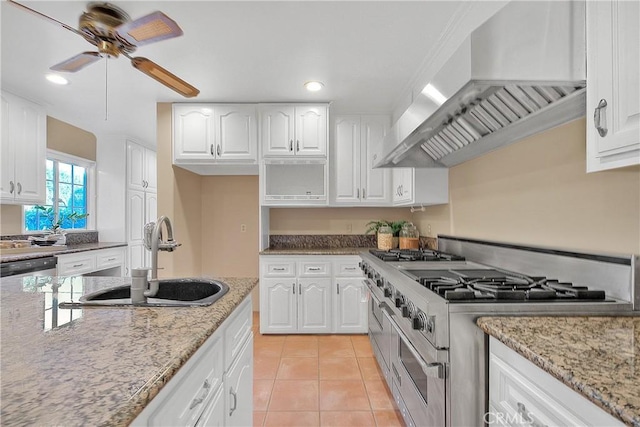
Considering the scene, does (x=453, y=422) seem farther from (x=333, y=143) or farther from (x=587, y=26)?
(x=333, y=143)

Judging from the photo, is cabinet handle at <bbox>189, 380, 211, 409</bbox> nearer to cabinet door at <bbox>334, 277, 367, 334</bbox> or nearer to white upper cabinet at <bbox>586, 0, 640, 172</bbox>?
white upper cabinet at <bbox>586, 0, 640, 172</bbox>

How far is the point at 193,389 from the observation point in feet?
3.02

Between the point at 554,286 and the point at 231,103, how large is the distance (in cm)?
322

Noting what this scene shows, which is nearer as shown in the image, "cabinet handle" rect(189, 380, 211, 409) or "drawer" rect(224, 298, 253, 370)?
"cabinet handle" rect(189, 380, 211, 409)

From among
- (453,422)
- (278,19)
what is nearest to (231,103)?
(278,19)

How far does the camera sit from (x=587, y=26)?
0.99 meters

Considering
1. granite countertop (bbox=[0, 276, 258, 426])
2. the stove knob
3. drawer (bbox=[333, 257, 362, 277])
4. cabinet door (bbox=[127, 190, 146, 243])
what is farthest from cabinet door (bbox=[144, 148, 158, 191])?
the stove knob

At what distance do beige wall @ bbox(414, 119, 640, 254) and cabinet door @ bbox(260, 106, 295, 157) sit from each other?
1.80m

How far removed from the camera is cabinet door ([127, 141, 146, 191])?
467cm

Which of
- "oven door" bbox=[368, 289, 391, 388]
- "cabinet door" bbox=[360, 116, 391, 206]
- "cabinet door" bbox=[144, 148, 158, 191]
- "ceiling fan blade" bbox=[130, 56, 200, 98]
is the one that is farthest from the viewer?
"cabinet door" bbox=[144, 148, 158, 191]

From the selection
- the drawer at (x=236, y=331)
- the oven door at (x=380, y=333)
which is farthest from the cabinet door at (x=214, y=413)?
the oven door at (x=380, y=333)

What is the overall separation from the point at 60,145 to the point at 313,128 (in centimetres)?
333

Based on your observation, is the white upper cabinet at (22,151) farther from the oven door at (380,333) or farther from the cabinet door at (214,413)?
the oven door at (380,333)

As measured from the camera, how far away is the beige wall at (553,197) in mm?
1257
